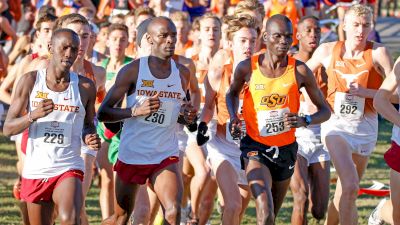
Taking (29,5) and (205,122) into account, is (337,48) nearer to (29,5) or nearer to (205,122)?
(205,122)

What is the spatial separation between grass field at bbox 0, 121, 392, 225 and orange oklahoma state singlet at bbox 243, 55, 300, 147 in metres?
3.11

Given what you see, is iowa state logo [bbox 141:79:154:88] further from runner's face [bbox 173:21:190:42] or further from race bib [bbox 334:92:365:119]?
runner's face [bbox 173:21:190:42]

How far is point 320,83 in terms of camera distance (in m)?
11.1

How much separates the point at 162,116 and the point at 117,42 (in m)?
2.84

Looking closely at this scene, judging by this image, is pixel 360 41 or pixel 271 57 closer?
pixel 271 57

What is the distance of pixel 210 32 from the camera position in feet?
42.0

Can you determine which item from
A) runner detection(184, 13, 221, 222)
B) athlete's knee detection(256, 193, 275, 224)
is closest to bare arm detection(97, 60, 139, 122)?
athlete's knee detection(256, 193, 275, 224)

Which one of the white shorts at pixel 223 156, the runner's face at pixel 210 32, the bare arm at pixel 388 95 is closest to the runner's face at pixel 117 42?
the runner's face at pixel 210 32

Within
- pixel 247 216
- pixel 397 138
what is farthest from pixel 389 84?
pixel 247 216

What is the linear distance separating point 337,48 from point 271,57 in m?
1.56

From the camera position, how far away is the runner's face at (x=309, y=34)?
36.8 ft

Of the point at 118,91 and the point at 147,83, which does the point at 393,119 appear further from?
the point at 118,91

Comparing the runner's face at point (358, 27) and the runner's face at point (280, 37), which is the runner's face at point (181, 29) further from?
the runner's face at point (280, 37)

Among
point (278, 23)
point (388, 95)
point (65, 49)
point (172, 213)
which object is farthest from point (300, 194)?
point (65, 49)
